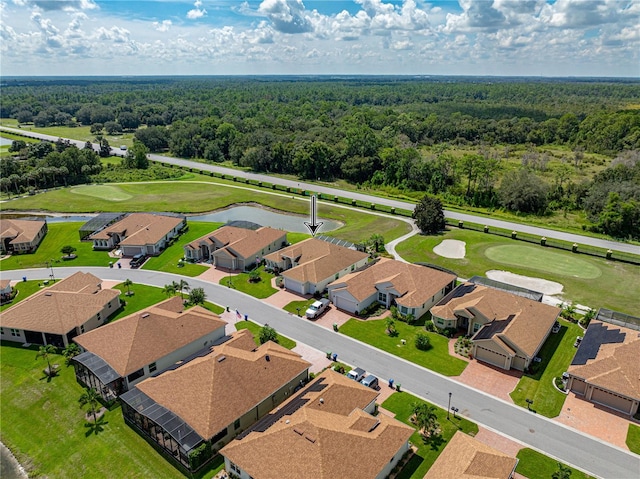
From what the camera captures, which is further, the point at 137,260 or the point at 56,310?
the point at 137,260

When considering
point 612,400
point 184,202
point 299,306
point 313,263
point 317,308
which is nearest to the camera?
point 612,400

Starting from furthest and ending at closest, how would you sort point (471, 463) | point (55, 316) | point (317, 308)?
point (317, 308) < point (55, 316) < point (471, 463)

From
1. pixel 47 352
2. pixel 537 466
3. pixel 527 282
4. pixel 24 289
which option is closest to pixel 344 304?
pixel 527 282

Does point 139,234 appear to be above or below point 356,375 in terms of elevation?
above

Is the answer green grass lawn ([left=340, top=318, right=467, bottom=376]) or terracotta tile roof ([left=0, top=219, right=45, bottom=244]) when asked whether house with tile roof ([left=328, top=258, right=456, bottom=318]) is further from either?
terracotta tile roof ([left=0, top=219, right=45, bottom=244])

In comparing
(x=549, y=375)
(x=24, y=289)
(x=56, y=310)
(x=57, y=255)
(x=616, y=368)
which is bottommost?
(x=24, y=289)

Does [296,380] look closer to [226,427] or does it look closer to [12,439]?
[226,427]

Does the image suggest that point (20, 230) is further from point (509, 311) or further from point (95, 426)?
point (509, 311)

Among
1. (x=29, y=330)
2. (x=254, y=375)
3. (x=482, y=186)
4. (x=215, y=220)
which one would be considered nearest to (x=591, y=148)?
(x=482, y=186)
